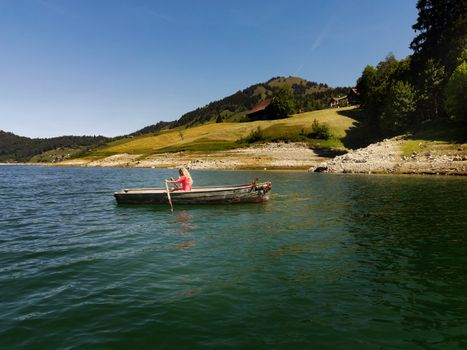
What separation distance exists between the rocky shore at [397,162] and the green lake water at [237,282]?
36.9 metres

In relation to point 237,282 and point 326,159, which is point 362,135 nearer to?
point 326,159

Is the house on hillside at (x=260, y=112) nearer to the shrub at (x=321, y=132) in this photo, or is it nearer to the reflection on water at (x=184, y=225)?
the shrub at (x=321, y=132)

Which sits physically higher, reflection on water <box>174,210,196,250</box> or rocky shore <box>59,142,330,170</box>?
rocky shore <box>59,142,330,170</box>

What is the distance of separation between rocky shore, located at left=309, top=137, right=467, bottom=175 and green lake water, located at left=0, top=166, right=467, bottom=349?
3693cm

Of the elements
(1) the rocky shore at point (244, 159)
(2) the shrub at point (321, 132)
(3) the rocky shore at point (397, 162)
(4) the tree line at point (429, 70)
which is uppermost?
(4) the tree line at point (429, 70)

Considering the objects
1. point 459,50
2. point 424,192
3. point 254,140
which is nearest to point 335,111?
point 254,140

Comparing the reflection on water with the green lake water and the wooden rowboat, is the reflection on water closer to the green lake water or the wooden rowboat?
the green lake water

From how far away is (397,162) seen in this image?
63.6 m

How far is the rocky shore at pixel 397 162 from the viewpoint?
56.8 m

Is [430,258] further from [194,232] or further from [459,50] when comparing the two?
[459,50]

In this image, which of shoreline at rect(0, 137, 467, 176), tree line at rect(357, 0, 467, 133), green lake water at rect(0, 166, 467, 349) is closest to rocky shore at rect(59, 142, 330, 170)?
shoreline at rect(0, 137, 467, 176)

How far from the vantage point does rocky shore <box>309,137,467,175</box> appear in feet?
Answer: 186

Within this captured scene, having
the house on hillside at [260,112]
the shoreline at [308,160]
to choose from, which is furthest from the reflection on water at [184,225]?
the house on hillside at [260,112]

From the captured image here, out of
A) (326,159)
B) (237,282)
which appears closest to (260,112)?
(326,159)
